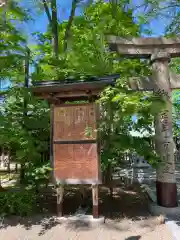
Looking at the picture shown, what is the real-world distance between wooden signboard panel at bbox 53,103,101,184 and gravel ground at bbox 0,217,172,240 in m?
1.00

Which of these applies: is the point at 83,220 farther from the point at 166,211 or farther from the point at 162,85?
the point at 162,85

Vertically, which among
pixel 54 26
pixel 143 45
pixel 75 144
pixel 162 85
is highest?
pixel 54 26

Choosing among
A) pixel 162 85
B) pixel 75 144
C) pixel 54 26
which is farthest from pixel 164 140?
pixel 54 26

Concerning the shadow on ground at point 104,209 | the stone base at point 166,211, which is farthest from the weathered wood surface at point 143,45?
the shadow on ground at point 104,209

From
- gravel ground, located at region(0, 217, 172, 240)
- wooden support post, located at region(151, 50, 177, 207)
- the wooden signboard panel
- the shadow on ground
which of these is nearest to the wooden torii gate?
wooden support post, located at region(151, 50, 177, 207)

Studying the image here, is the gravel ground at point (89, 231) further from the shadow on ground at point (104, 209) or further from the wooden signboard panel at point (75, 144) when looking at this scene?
the wooden signboard panel at point (75, 144)

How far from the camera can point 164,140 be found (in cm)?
594

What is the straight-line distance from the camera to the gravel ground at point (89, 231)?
4.52m

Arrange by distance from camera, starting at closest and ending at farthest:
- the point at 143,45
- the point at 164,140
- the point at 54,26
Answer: the point at 164,140, the point at 143,45, the point at 54,26

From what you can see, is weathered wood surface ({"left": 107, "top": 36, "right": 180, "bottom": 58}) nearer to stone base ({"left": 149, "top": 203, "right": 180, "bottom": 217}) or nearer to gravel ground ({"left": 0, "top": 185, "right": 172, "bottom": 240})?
stone base ({"left": 149, "top": 203, "right": 180, "bottom": 217})

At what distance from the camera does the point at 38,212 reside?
19.5 ft

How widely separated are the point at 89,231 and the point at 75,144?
1.97 m

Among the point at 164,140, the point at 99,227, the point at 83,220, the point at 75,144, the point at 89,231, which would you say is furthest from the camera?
the point at 164,140

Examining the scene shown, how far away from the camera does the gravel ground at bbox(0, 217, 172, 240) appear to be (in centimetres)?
452
